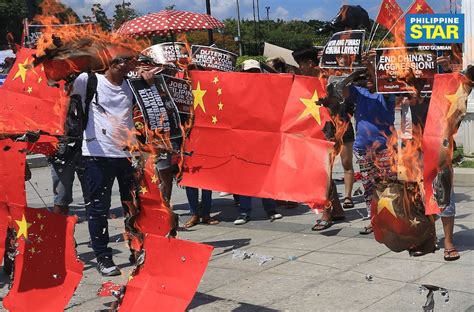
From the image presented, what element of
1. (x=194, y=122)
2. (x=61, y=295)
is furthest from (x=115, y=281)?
(x=194, y=122)

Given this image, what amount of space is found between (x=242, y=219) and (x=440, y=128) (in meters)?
4.07

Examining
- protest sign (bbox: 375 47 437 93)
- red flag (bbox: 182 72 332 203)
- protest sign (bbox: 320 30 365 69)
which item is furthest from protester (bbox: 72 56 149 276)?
protest sign (bbox: 375 47 437 93)

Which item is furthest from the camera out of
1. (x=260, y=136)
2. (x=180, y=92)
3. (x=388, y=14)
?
(x=388, y=14)

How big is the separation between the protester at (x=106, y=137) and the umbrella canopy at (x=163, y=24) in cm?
189

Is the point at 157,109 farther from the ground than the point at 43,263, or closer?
farther from the ground

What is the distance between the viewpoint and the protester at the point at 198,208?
25.7 feet

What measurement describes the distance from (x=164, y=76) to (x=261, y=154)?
945mm

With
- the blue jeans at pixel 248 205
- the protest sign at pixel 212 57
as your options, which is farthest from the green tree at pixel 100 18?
the blue jeans at pixel 248 205

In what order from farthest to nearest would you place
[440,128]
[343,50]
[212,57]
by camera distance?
[212,57], [343,50], [440,128]

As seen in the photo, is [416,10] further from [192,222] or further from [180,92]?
[192,222]

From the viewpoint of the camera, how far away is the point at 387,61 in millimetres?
4387

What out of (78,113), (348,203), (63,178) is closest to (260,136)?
(78,113)

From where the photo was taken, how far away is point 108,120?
548cm

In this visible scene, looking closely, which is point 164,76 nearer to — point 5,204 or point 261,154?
point 261,154
